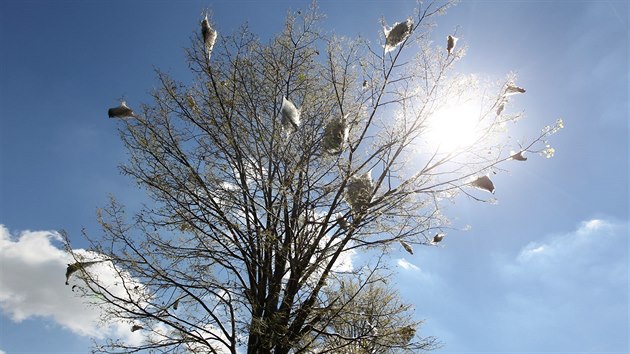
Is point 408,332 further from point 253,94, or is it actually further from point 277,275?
point 253,94

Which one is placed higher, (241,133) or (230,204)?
(241,133)

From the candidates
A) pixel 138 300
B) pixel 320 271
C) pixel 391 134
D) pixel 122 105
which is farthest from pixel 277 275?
pixel 122 105

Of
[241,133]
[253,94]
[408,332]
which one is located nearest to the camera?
[408,332]

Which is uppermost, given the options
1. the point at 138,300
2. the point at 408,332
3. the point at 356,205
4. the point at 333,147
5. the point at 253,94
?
the point at 253,94

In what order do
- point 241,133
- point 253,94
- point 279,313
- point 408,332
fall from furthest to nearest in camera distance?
point 253,94
point 241,133
point 408,332
point 279,313

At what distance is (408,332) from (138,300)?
10.7 feet

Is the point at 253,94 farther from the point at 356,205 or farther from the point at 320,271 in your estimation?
the point at 320,271

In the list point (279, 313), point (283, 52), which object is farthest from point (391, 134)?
point (279, 313)

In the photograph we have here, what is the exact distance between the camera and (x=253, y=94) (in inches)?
242

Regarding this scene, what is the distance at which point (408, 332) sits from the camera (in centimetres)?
515

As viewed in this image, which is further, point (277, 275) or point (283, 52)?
point (283, 52)

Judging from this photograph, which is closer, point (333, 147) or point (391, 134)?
point (333, 147)

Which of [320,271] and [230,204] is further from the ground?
[230,204]

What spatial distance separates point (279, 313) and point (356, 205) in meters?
1.58
